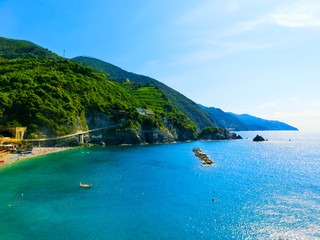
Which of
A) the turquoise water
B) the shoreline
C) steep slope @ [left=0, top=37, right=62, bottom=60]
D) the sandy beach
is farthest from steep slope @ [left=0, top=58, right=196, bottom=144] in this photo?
steep slope @ [left=0, top=37, right=62, bottom=60]

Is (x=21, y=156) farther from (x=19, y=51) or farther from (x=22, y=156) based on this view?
(x=19, y=51)

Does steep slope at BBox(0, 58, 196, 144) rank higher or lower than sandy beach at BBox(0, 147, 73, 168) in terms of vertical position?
higher

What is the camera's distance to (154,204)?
3034 cm

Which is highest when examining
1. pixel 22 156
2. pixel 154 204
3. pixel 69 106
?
pixel 69 106

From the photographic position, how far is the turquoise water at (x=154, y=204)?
75.5ft

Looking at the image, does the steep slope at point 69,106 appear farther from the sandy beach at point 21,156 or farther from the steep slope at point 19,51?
the steep slope at point 19,51

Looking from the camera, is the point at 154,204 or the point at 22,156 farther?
the point at 22,156

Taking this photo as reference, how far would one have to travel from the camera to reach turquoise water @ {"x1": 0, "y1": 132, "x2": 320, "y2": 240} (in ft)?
75.5

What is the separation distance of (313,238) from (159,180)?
92.0 feet

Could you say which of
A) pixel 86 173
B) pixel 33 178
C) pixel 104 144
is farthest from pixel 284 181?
pixel 104 144

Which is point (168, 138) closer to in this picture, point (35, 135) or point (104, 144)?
point (104, 144)

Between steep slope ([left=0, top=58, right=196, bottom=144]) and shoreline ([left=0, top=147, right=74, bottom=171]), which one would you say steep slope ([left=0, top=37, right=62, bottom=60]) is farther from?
shoreline ([left=0, top=147, right=74, bottom=171])

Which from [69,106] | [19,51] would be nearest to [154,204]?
[69,106]

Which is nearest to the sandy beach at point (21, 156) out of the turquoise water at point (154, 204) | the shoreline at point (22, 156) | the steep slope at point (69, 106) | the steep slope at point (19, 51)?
the shoreline at point (22, 156)
